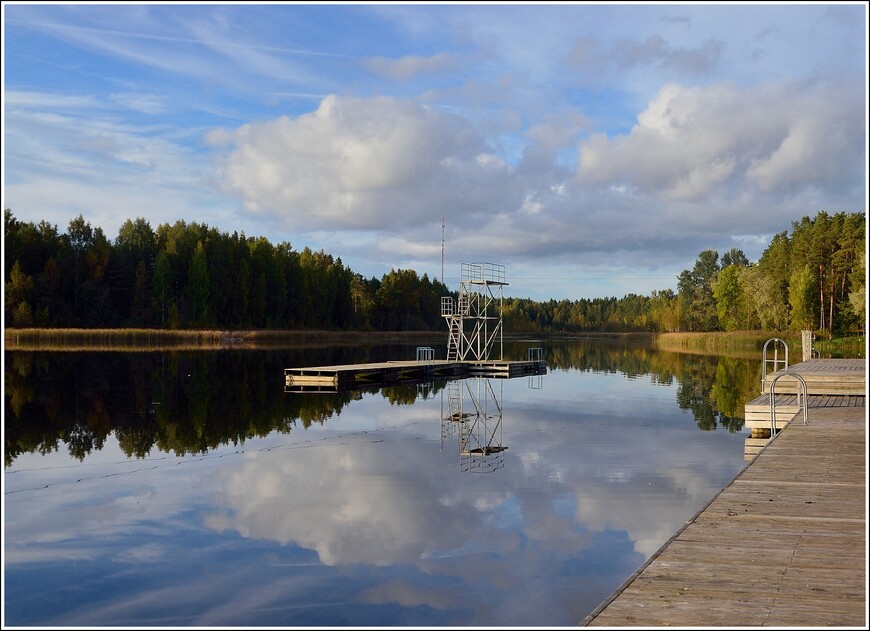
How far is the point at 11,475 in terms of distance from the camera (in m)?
12.9

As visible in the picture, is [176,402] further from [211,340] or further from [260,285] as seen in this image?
[260,285]

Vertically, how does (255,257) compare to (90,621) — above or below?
above

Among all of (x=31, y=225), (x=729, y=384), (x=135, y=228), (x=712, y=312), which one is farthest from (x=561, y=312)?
(x=729, y=384)

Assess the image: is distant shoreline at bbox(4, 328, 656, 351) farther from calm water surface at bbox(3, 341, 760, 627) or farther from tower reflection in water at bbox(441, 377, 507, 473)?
calm water surface at bbox(3, 341, 760, 627)

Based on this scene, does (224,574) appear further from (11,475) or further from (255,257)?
(255,257)

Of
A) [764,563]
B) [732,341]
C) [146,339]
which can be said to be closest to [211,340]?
[146,339]

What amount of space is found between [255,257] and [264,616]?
291ft

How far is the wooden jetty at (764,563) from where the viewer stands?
199 inches

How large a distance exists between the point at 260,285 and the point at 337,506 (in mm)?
80416

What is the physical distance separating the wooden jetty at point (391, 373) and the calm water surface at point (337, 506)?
5904mm

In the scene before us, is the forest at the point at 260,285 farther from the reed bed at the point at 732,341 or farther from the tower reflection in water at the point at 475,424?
the tower reflection in water at the point at 475,424

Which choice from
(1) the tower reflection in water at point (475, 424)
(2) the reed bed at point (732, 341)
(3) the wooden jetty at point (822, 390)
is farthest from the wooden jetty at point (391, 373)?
(2) the reed bed at point (732, 341)

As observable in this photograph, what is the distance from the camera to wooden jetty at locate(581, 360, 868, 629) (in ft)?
16.6

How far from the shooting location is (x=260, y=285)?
8912 centimetres
